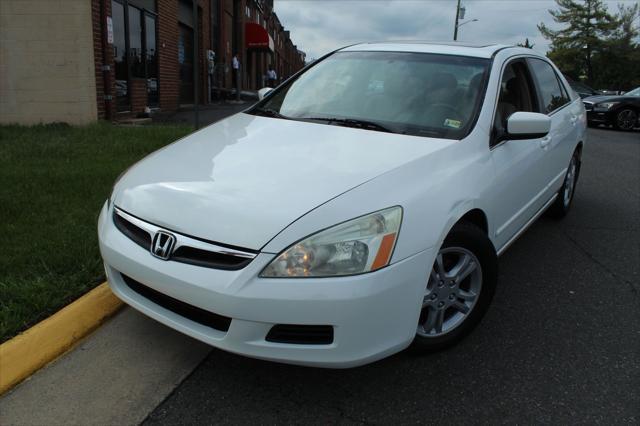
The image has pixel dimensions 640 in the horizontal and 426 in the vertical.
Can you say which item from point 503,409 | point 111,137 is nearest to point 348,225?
point 503,409

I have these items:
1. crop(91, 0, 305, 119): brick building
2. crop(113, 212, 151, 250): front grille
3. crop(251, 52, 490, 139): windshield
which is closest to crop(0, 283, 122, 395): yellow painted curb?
crop(113, 212, 151, 250): front grille

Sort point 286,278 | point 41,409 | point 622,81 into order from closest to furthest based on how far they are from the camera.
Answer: point 286,278 → point 41,409 → point 622,81

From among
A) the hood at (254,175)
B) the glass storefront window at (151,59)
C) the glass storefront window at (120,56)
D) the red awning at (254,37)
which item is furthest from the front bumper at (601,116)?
the red awning at (254,37)

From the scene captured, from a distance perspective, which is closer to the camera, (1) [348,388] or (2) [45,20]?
(1) [348,388]

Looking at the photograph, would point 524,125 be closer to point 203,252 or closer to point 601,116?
point 203,252

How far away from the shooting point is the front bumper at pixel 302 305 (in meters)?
2.06

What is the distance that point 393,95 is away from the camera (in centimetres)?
333

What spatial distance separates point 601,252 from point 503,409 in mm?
2538

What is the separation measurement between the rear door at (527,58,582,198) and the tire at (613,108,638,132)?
10924mm

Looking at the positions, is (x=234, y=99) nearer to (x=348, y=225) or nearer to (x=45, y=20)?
(x=45, y=20)

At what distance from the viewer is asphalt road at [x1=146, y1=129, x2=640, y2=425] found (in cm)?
227

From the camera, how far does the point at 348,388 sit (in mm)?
2434

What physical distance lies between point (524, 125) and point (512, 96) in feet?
2.12

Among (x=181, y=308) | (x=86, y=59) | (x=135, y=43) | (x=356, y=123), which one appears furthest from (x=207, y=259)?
(x=135, y=43)
